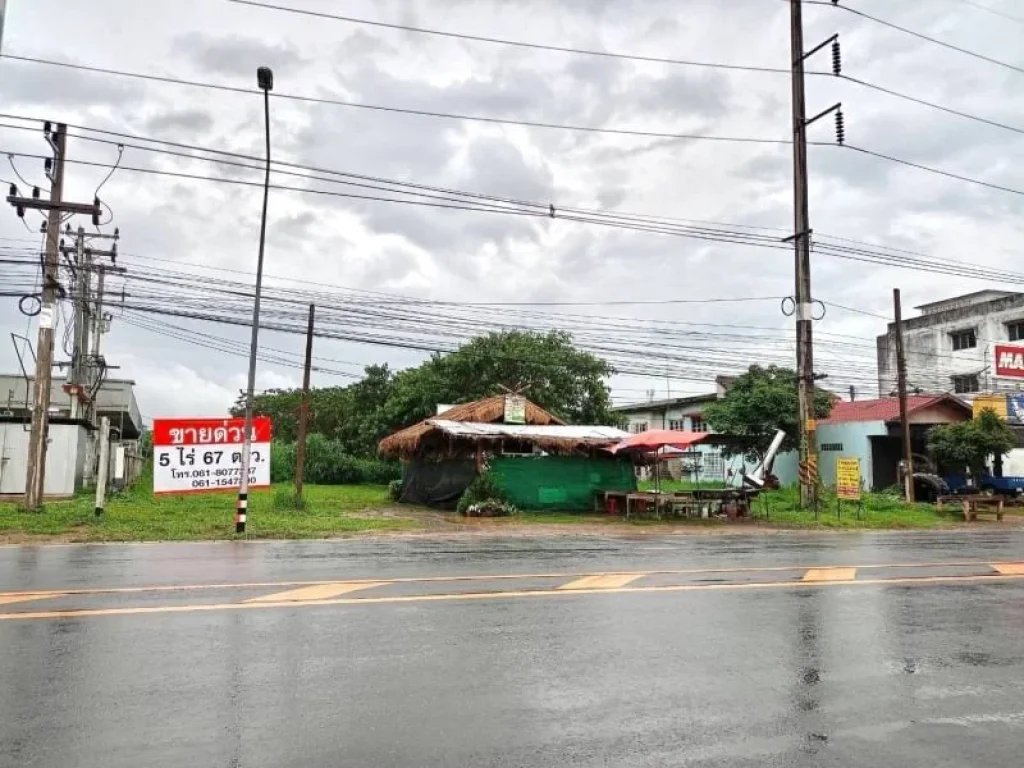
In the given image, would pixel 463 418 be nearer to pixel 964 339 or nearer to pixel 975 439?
pixel 975 439

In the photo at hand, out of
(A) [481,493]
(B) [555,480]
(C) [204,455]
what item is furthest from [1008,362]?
(C) [204,455]

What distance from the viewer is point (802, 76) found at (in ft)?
84.8

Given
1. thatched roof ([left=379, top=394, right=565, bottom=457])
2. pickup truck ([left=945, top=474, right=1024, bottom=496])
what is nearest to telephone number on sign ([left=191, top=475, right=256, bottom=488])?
thatched roof ([left=379, top=394, right=565, bottom=457])

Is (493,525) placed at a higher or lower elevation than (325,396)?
lower

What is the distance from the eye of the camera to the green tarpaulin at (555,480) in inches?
1049

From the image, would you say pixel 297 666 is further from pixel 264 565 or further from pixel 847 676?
pixel 264 565

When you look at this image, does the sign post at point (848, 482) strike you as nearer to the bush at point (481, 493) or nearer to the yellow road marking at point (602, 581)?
the bush at point (481, 493)

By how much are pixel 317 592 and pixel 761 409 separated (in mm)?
28180

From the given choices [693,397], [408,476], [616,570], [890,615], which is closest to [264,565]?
[616,570]

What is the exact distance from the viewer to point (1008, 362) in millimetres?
36781

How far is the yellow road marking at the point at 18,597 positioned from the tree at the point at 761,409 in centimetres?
2848

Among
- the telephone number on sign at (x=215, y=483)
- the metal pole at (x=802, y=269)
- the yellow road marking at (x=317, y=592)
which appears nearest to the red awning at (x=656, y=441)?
the metal pole at (x=802, y=269)

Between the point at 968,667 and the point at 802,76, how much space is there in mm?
23605

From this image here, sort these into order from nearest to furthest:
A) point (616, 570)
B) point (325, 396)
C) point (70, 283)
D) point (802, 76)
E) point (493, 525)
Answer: point (616, 570), point (493, 525), point (802, 76), point (70, 283), point (325, 396)
